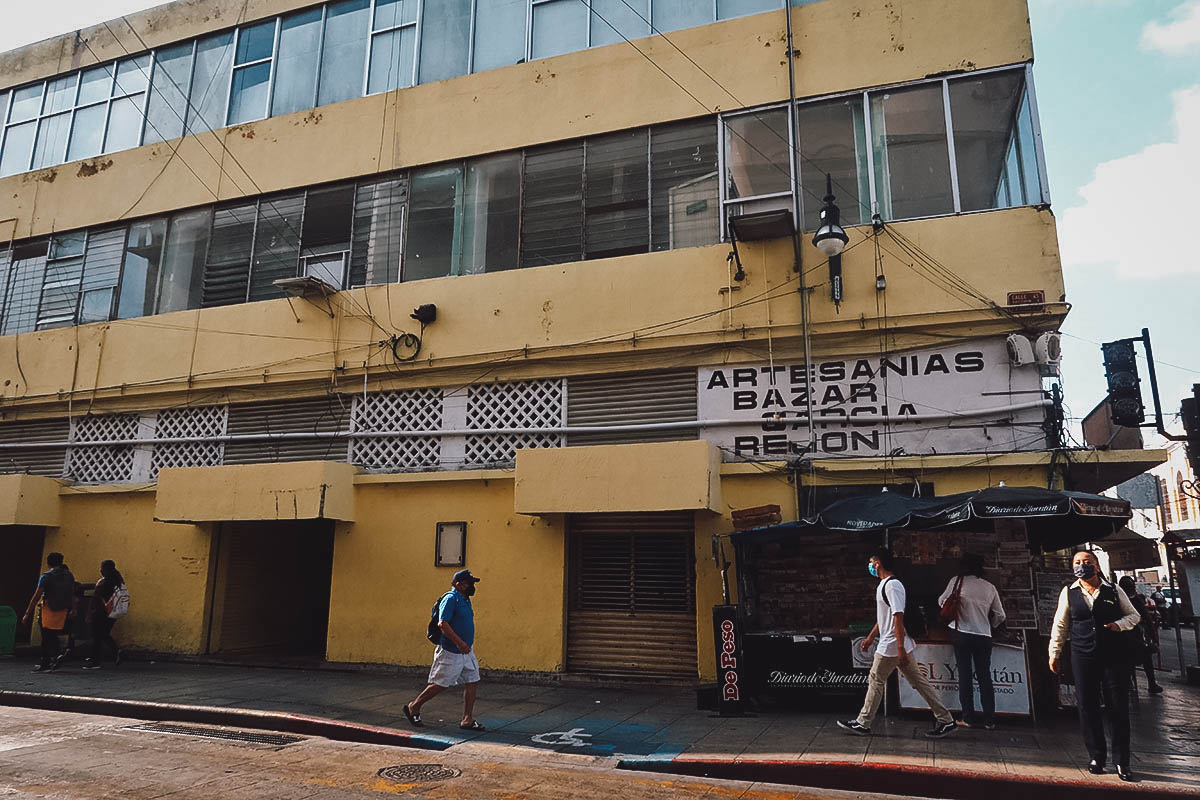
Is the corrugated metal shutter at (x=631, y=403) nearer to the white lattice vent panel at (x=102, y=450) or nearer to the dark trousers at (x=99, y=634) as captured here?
the dark trousers at (x=99, y=634)

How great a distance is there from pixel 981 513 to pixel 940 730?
2064 millimetres

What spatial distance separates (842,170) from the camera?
11.3m

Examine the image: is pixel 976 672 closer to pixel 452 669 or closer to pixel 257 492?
pixel 452 669

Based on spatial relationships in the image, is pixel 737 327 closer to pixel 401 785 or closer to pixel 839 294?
pixel 839 294

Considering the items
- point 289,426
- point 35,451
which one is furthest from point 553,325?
point 35,451

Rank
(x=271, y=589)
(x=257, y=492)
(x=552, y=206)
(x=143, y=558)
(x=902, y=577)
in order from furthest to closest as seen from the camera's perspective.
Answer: (x=271, y=589) < (x=143, y=558) < (x=552, y=206) < (x=257, y=492) < (x=902, y=577)

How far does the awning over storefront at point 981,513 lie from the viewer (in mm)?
7789

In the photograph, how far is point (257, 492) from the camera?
12.0 metres

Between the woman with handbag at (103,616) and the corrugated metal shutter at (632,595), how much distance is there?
7.11m

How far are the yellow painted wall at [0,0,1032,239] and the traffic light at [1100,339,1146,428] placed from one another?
3978mm

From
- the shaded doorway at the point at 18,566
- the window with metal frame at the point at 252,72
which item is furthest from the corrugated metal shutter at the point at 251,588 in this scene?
the window with metal frame at the point at 252,72

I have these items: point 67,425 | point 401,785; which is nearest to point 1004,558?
point 401,785

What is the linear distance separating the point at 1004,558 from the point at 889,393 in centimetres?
243

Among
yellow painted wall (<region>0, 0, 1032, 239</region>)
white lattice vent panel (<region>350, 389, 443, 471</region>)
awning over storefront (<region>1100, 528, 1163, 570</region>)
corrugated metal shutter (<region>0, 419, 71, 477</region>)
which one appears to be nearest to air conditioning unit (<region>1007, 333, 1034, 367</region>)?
yellow painted wall (<region>0, 0, 1032, 239</region>)
